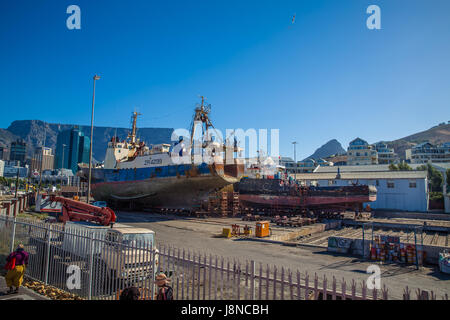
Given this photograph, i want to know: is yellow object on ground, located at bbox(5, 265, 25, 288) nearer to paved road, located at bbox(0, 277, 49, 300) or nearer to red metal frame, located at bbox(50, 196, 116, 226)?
paved road, located at bbox(0, 277, 49, 300)

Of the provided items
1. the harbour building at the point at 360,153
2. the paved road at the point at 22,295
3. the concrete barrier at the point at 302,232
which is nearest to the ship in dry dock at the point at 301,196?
the concrete barrier at the point at 302,232

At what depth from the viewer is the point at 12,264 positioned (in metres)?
7.19

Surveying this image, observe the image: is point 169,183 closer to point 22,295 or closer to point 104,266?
point 22,295

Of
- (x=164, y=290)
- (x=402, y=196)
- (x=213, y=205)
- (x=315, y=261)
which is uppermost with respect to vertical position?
(x=402, y=196)

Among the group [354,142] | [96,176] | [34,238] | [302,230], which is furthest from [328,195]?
[354,142]

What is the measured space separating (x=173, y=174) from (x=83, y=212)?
18.4 meters

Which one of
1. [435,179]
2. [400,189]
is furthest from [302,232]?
[435,179]

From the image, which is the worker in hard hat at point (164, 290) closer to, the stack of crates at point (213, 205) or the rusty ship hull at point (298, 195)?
the rusty ship hull at point (298, 195)

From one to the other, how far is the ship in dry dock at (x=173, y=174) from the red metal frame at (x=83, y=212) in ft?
57.5

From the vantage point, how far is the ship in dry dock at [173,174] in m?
29.8

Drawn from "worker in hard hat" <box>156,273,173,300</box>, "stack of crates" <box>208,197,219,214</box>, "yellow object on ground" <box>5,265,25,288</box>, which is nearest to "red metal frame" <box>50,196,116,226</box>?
"yellow object on ground" <box>5,265,25,288</box>

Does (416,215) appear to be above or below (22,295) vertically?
below

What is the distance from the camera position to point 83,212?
12398mm

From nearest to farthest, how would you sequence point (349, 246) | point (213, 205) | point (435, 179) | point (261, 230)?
1. point (349, 246)
2. point (261, 230)
3. point (213, 205)
4. point (435, 179)
